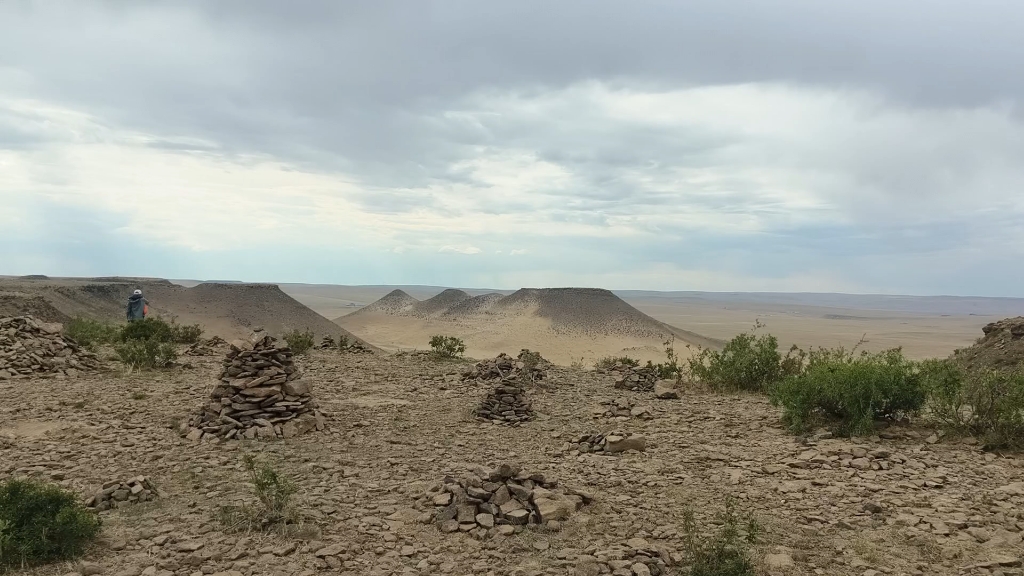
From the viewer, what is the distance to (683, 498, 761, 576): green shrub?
5133 millimetres

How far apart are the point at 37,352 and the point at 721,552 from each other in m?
16.9

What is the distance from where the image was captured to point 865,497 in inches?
280

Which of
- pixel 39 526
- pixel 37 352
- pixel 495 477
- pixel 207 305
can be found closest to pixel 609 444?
pixel 495 477

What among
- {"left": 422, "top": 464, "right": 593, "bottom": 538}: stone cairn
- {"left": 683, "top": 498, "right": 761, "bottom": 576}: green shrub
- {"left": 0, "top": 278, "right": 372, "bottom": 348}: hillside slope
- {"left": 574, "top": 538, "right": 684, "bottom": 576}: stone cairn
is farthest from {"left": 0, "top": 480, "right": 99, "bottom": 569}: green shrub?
{"left": 0, "top": 278, "right": 372, "bottom": 348}: hillside slope

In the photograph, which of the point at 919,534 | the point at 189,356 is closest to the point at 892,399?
the point at 919,534

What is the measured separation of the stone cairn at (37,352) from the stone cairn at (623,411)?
41.4ft

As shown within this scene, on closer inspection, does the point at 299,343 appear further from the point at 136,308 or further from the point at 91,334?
the point at 91,334

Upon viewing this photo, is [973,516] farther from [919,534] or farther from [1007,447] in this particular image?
[1007,447]

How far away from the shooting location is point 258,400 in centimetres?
1066

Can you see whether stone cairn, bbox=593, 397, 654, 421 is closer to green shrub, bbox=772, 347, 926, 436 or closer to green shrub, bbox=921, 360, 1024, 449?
green shrub, bbox=772, 347, 926, 436

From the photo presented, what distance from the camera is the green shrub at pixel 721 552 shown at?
5.13m

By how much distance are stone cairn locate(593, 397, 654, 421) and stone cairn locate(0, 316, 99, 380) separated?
497 inches

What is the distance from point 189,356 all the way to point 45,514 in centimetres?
1452

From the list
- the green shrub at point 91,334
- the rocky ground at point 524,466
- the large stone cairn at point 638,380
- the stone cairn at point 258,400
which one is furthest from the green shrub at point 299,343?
the large stone cairn at point 638,380
